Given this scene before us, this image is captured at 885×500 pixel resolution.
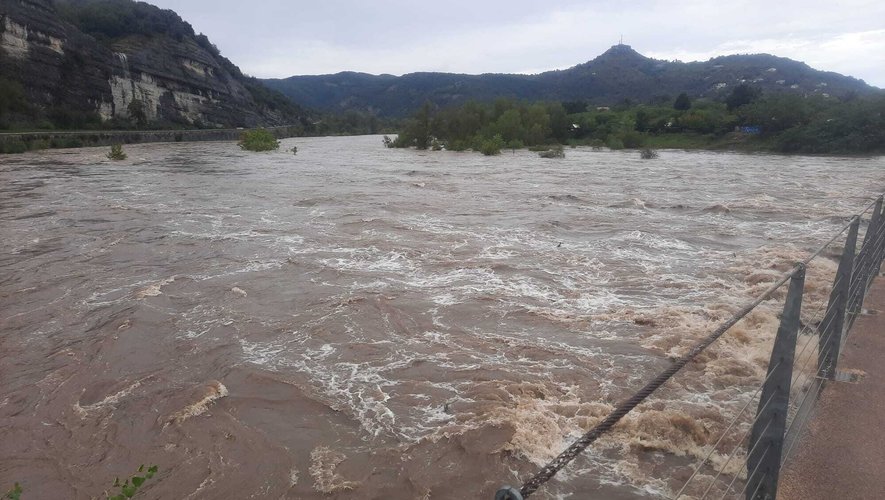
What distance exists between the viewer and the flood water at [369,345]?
539 cm

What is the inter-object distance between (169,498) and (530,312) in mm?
6026

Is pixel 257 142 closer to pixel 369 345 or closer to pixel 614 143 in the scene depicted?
pixel 614 143

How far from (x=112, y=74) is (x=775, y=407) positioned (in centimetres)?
9046

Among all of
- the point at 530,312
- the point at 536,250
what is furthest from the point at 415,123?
the point at 530,312

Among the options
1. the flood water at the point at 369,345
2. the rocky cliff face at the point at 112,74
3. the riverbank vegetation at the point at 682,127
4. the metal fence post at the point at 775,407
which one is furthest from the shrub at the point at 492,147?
the metal fence post at the point at 775,407

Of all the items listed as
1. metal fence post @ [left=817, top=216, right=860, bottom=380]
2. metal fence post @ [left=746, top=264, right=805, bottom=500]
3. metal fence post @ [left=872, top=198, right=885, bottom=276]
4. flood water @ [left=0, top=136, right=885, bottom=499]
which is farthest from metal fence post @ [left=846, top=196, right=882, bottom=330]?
metal fence post @ [left=746, top=264, right=805, bottom=500]

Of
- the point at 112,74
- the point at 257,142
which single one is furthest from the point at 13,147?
the point at 112,74

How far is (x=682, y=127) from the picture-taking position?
67.1m

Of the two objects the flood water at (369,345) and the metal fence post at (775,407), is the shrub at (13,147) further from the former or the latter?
the metal fence post at (775,407)

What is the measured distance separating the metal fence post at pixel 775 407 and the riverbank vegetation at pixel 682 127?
50.2 metres

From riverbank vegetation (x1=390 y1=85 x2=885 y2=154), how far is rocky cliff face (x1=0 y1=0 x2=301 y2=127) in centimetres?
4015

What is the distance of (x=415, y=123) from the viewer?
205 feet

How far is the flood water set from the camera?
17.7 feet

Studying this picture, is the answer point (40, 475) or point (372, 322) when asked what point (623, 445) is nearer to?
point (372, 322)
